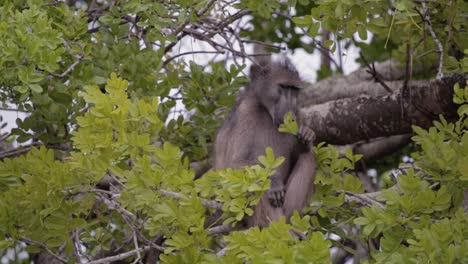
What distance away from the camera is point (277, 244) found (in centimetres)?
567

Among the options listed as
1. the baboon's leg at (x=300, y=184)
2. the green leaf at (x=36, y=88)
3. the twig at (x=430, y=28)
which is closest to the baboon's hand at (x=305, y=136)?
the baboon's leg at (x=300, y=184)

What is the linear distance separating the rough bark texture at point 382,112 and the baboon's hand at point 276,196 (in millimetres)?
1072

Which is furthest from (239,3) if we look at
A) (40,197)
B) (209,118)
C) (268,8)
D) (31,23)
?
(40,197)

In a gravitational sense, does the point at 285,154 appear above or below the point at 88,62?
below

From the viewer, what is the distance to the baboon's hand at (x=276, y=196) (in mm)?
7816

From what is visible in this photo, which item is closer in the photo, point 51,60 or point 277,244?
point 277,244

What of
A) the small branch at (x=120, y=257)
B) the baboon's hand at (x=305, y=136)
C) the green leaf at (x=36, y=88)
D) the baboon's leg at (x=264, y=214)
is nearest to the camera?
the small branch at (x=120, y=257)

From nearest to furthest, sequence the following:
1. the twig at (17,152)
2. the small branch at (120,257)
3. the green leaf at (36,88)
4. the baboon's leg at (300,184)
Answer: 1. the small branch at (120,257)
2. the green leaf at (36,88)
3. the baboon's leg at (300,184)
4. the twig at (17,152)

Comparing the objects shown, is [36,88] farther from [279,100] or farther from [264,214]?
[279,100]

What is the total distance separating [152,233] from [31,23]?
1.96 metres

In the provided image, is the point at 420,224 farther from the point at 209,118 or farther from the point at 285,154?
the point at 209,118

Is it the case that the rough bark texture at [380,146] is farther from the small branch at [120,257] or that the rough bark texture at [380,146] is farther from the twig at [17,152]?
the small branch at [120,257]

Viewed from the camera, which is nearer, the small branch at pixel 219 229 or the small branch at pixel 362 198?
the small branch at pixel 362 198

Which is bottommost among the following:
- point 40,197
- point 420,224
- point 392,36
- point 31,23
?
point 420,224
